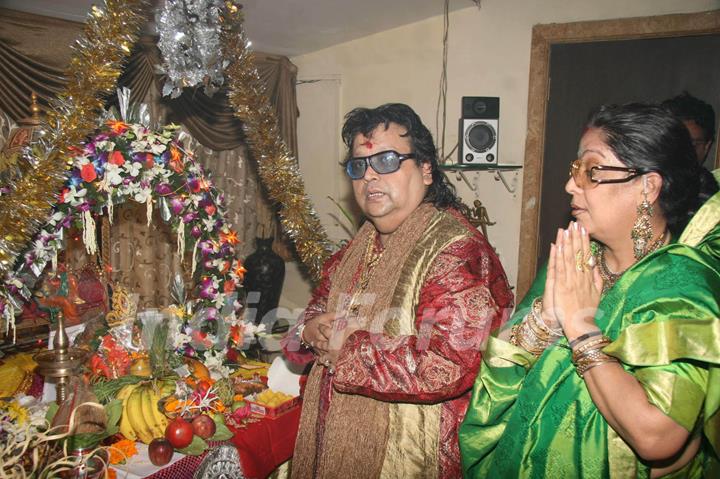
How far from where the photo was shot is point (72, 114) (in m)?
2.03

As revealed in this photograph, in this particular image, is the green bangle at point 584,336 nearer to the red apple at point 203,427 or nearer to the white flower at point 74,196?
A: the red apple at point 203,427

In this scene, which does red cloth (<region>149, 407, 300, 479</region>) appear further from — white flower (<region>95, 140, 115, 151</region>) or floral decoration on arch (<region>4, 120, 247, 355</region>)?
white flower (<region>95, 140, 115, 151</region>)

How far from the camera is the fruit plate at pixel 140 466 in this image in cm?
182

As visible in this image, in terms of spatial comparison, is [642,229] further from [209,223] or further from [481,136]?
[481,136]

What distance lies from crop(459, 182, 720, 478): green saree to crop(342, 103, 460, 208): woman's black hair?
54 cm

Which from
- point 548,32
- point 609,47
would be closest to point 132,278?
point 548,32

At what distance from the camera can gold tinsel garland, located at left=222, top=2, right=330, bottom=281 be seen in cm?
284

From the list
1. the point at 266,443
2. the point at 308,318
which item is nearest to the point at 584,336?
the point at 308,318

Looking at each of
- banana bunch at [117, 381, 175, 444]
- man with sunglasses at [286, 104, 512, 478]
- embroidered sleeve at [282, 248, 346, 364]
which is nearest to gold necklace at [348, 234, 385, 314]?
man with sunglasses at [286, 104, 512, 478]

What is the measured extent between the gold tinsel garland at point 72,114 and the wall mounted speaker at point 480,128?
3.23m

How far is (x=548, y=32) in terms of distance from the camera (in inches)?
176

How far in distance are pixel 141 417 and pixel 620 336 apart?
1.76 meters

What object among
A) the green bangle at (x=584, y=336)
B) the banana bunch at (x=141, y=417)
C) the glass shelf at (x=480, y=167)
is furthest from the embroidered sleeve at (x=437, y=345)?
the glass shelf at (x=480, y=167)

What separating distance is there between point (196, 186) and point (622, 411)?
203 cm
